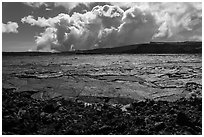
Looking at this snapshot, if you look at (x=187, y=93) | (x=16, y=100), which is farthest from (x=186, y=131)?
(x=16, y=100)

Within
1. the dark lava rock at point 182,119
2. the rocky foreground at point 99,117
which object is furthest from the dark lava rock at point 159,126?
the dark lava rock at point 182,119

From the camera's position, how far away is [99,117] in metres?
4.67

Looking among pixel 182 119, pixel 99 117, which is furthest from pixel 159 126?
pixel 99 117

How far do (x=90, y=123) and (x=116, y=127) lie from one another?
42 cm

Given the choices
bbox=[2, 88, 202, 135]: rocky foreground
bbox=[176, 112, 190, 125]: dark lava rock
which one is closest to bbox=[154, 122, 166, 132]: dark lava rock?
bbox=[2, 88, 202, 135]: rocky foreground

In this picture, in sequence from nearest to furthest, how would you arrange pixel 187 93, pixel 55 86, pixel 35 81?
pixel 187 93 → pixel 55 86 → pixel 35 81

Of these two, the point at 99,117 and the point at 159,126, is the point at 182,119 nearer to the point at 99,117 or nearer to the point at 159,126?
the point at 159,126

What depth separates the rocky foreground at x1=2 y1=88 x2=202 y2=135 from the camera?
4.21 meters

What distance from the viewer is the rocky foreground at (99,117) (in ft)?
13.8

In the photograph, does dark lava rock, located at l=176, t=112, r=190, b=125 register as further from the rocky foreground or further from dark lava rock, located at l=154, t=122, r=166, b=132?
dark lava rock, located at l=154, t=122, r=166, b=132

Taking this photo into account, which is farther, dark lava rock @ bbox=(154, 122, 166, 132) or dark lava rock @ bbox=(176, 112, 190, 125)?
dark lava rock @ bbox=(176, 112, 190, 125)

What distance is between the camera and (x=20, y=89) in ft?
21.4

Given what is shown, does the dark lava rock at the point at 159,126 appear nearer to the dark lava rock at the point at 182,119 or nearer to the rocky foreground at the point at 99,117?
the rocky foreground at the point at 99,117

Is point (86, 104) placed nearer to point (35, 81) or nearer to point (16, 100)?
point (16, 100)
